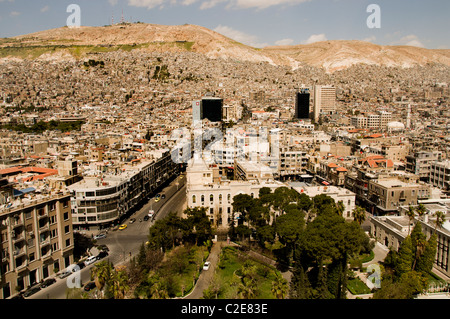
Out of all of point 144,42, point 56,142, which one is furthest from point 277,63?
point 56,142

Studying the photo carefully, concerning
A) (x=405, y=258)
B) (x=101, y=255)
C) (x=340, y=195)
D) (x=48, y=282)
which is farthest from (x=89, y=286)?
(x=340, y=195)

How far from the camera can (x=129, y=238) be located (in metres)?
14.1

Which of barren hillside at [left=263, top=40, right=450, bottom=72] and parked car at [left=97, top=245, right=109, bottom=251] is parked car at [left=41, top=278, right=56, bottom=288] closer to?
parked car at [left=97, top=245, right=109, bottom=251]

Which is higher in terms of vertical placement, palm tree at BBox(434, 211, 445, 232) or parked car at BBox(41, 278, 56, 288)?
palm tree at BBox(434, 211, 445, 232)

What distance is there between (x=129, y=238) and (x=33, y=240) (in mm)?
4243

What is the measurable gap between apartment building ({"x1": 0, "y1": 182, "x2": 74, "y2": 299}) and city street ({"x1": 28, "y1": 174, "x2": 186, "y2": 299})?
1.84 ft

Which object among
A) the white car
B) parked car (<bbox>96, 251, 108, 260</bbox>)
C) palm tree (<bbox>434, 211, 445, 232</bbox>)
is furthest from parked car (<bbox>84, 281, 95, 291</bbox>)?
palm tree (<bbox>434, 211, 445, 232</bbox>)

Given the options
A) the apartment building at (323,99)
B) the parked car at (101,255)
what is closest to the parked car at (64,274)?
the parked car at (101,255)

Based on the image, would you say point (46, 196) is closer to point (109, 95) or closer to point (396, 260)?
point (396, 260)

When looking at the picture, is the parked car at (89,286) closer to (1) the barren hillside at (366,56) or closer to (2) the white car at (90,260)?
(2) the white car at (90,260)

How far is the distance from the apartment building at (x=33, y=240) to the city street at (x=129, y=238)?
56 centimetres

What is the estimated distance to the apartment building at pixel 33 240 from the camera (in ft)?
30.7

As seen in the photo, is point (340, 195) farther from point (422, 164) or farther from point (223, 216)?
point (422, 164)

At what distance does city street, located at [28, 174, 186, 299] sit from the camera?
9.99 m
